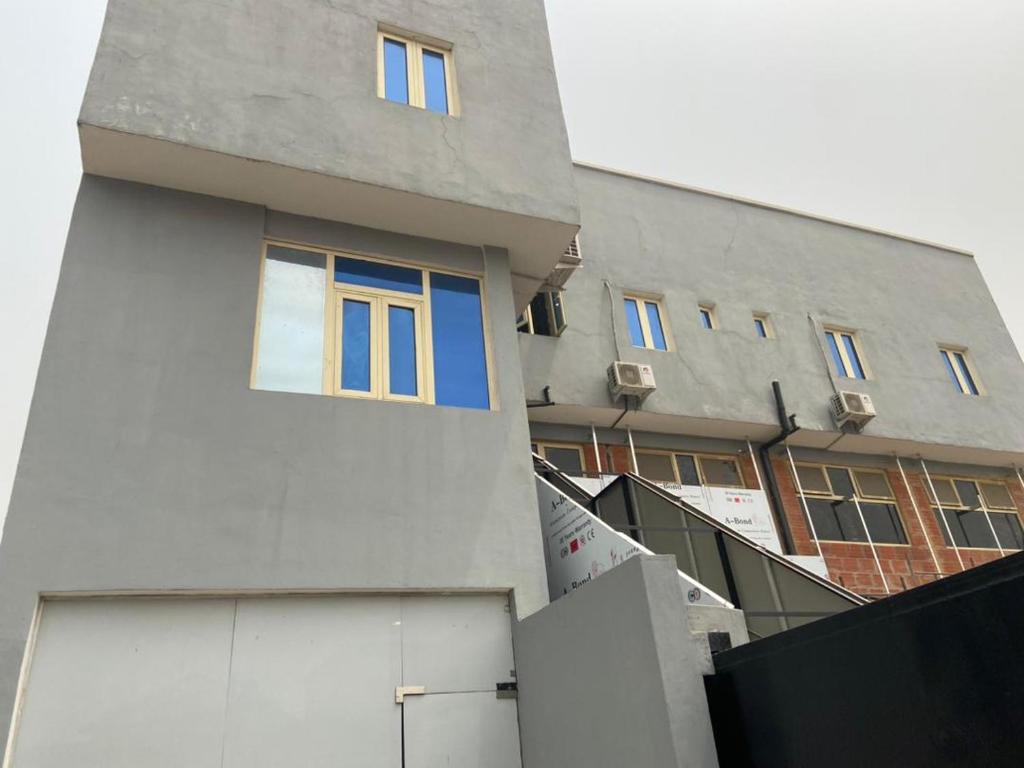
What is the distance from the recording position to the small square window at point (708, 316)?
12.5 metres

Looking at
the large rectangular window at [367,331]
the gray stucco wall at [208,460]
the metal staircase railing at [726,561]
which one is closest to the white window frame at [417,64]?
the large rectangular window at [367,331]

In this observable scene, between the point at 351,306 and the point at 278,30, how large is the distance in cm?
324

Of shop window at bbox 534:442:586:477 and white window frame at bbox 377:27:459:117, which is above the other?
white window frame at bbox 377:27:459:117

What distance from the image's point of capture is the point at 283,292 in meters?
6.99

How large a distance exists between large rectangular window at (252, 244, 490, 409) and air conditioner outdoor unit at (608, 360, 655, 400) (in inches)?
143

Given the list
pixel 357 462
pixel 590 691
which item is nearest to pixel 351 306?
pixel 357 462

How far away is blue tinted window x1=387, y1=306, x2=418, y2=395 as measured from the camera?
6.99 m

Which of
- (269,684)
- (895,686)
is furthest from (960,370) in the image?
(269,684)

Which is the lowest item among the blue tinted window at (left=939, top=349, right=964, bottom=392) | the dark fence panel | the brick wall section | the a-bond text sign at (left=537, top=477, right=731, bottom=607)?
the dark fence panel

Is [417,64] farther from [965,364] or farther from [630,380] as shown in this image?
[965,364]

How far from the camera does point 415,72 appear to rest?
27.5 ft

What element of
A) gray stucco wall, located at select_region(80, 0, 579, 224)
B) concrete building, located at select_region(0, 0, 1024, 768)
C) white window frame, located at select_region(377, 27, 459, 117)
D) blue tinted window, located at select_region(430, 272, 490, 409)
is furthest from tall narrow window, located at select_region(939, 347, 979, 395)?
white window frame, located at select_region(377, 27, 459, 117)

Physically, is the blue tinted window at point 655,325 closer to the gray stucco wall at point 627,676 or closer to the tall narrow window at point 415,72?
the tall narrow window at point 415,72

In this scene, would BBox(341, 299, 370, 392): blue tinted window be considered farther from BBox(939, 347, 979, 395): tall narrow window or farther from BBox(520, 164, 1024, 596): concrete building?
BBox(939, 347, 979, 395): tall narrow window
